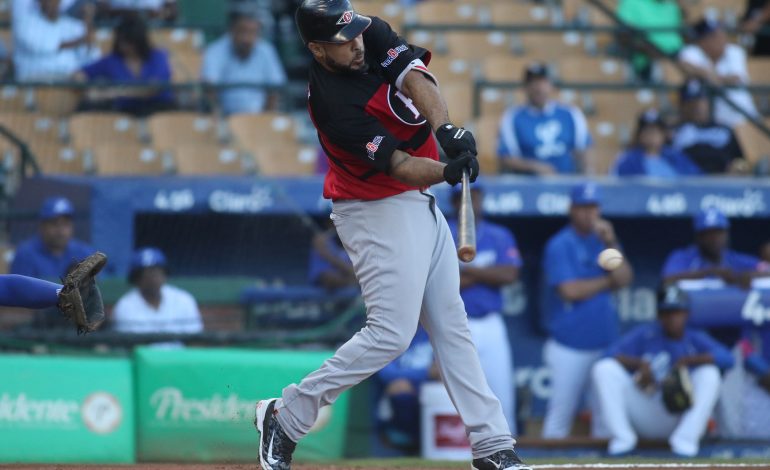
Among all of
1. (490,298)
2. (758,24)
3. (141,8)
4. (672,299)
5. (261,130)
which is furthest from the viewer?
(758,24)

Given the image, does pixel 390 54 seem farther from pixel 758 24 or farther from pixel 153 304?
pixel 758 24

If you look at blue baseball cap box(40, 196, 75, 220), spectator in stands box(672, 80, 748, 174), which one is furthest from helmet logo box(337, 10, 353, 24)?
spectator in stands box(672, 80, 748, 174)

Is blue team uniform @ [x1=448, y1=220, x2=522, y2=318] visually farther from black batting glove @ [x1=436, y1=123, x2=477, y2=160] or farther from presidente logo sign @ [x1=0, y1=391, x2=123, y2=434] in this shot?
black batting glove @ [x1=436, y1=123, x2=477, y2=160]

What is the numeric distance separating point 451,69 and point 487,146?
3.91 feet

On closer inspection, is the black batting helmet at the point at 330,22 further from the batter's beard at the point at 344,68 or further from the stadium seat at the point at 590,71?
the stadium seat at the point at 590,71

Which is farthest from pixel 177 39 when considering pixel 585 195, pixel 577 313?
pixel 577 313

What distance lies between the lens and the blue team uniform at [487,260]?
338 inches

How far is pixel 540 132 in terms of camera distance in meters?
9.58

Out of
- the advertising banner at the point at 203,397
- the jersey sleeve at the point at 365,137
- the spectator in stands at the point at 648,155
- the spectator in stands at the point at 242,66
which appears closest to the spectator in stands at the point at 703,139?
the spectator in stands at the point at 648,155

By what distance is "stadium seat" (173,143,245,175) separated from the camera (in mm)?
9508

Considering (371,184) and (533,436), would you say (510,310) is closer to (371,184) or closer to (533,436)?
(533,436)

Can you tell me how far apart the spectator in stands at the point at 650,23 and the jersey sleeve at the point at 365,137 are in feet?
22.2

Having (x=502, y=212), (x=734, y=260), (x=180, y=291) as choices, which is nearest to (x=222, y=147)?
(x=180, y=291)

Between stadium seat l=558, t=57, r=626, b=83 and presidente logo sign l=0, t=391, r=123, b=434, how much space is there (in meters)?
4.80
